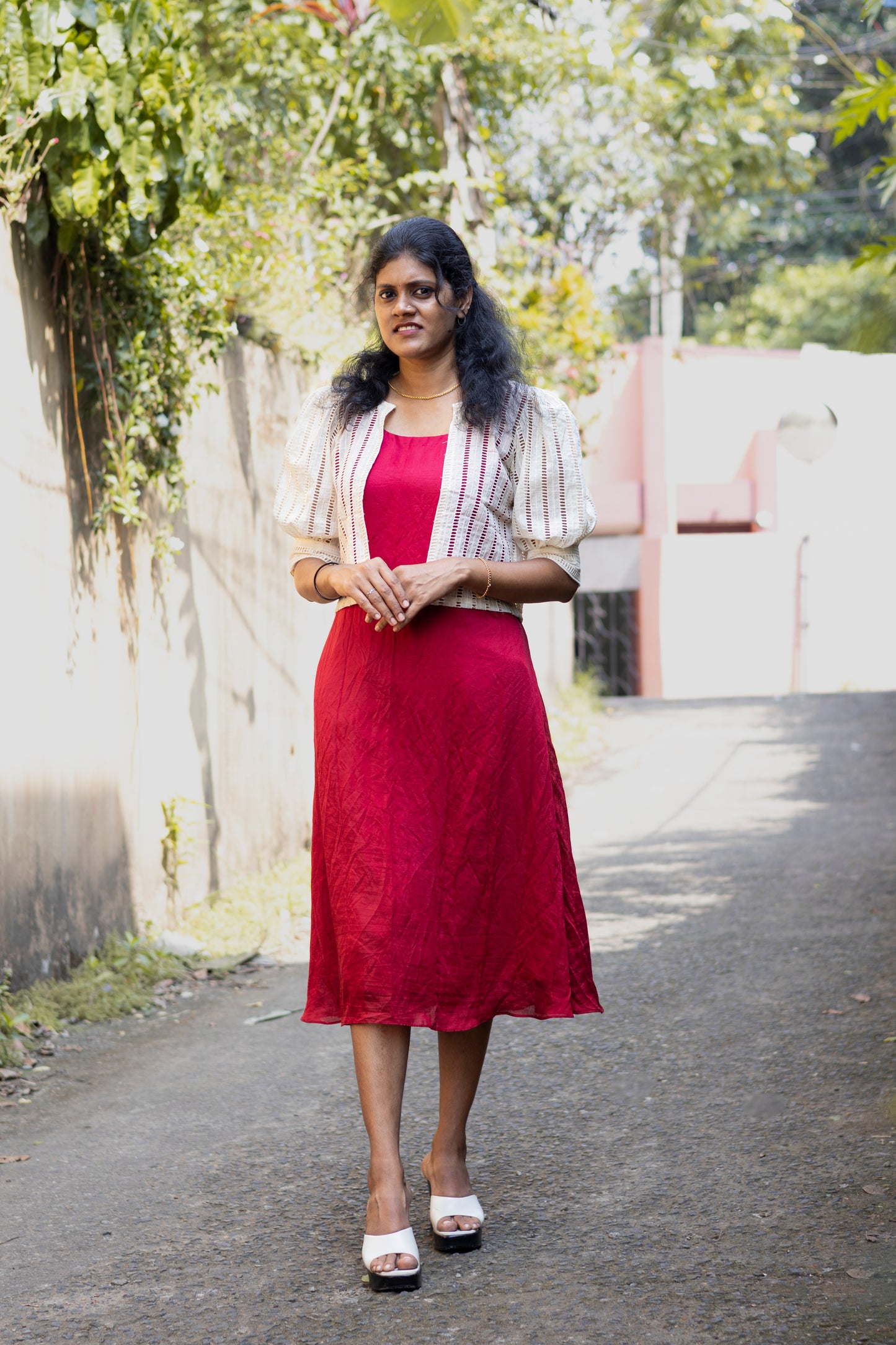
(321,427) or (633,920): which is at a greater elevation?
(321,427)

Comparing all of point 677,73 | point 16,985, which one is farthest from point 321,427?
point 677,73

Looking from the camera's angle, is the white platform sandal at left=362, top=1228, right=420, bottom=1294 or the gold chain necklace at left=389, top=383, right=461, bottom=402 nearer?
the white platform sandal at left=362, top=1228, right=420, bottom=1294

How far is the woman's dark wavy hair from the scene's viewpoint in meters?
2.91

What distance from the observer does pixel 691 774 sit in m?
11.1

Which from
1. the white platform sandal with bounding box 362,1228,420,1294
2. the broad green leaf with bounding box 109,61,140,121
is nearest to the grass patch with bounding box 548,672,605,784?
the broad green leaf with bounding box 109,61,140,121

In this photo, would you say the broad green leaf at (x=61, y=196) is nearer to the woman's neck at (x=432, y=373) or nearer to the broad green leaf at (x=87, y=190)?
the broad green leaf at (x=87, y=190)

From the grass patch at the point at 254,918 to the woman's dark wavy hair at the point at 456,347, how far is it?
282cm

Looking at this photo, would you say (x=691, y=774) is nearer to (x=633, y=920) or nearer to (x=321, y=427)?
(x=633, y=920)

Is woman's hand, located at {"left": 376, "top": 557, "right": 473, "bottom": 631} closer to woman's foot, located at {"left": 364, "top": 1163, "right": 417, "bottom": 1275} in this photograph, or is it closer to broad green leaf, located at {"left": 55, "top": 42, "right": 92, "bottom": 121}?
woman's foot, located at {"left": 364, "top": 1163, "right": 417, "bottom": 1275}

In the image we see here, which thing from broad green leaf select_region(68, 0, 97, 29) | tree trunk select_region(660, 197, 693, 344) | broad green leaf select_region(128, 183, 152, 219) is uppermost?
tree trunk select_region(660, 197, 693, 344)

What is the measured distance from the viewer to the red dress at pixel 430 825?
2.79 meters

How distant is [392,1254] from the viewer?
2613 millimetres

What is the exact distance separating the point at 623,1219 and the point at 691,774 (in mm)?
8328

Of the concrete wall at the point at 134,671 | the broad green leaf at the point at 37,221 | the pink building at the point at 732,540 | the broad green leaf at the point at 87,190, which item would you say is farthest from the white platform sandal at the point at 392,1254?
the pink building at the point at 732,540
